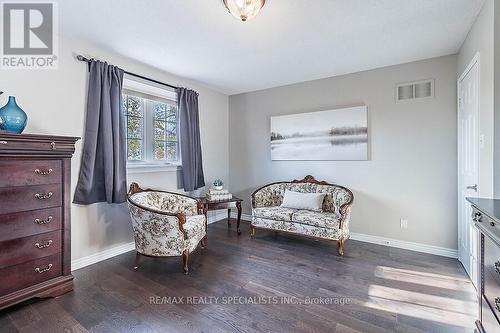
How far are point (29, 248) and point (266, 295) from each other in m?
1.99

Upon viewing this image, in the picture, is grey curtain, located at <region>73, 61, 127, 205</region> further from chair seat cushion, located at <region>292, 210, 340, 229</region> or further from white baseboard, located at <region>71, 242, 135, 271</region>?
chair seat cushion, located at <region>292, 210, 340, 229</region>

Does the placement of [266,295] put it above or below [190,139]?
below

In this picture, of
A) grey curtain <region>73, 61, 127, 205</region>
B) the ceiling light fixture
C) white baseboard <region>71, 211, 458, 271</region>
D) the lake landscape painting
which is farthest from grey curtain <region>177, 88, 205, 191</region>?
the ceiling light fixture

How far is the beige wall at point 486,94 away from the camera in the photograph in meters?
1.88

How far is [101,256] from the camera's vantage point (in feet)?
9.48

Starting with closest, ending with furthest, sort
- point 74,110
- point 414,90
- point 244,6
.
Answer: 1. point 244,6
2. point 74,110
3. point 414,90

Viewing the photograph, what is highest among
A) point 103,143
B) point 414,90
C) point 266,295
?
point 414,90

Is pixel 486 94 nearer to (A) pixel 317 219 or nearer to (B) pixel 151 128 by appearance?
(A) pixel 317 219

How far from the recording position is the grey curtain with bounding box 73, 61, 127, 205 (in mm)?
2699

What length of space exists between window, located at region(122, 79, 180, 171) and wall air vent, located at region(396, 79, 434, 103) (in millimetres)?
3207

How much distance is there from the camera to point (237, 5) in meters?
1.88

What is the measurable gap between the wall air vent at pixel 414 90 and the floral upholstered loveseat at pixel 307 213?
1455mm

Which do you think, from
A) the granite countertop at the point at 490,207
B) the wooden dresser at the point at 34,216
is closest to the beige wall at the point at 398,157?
the granite countertop at the point at 490,207

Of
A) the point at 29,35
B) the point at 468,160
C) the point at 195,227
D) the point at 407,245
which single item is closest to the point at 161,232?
the point at 195,227
